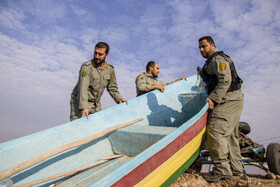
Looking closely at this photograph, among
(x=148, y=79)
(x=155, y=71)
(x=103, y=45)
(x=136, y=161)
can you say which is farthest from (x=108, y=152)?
(x=155, y=71)

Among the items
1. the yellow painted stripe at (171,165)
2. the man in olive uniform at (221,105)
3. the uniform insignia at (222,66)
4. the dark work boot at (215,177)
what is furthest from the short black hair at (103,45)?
the dark work boot at (215,177)

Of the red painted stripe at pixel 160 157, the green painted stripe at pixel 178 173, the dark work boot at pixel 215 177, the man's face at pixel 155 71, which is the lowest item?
the dark work boot at pixel 215 177

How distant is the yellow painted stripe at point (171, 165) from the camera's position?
5.52ft

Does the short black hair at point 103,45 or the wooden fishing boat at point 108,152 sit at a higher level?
the short black hair at point 103,45

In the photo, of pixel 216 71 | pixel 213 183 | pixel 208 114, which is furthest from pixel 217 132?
pixel 216 71

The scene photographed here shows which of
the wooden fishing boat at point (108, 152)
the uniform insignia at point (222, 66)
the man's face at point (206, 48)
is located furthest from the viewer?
the man's face at point (206, 48)

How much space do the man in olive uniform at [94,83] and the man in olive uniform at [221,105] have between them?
1.67m

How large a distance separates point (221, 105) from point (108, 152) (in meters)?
1.97

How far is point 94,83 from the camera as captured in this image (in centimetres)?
354

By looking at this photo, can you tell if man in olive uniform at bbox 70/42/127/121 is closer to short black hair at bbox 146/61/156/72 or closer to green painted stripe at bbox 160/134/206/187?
short black hair at bbox 146/61/156/72

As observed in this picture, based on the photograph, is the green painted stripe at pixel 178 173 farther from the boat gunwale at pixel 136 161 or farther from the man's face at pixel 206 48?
the man's face at pixel 206 48

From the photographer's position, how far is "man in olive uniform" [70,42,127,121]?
328cm

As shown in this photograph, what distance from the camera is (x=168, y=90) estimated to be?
4422mm

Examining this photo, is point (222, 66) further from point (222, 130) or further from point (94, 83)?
point (94, 83)
